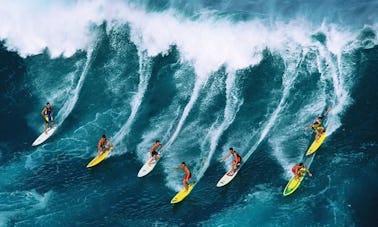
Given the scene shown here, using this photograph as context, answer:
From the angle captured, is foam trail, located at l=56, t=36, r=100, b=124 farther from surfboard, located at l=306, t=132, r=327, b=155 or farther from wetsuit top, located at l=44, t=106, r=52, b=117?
surfboard, located at l=306, t=132, r=327, b=155

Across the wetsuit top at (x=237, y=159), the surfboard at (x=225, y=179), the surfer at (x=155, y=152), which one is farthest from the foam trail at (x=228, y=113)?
the surfer at (x=155, y=152)

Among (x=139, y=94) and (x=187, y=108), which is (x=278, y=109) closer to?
(x=187, y=108)

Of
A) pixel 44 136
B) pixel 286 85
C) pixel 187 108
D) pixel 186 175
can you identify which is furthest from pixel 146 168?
pixel 286 85

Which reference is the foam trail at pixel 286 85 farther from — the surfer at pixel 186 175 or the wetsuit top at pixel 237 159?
the surfer at pixel 186 175

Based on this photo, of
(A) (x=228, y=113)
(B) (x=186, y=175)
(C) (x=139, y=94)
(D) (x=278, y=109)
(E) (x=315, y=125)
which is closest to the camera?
(B) (x=186, y=175)

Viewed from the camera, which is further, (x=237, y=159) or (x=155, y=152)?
(x=155, y=152)

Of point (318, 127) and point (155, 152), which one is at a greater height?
point (155, 152)

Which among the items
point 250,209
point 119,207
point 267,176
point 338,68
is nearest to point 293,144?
point 267,176

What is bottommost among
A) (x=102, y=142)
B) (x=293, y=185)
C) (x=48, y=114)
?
(x=293, y=185)
